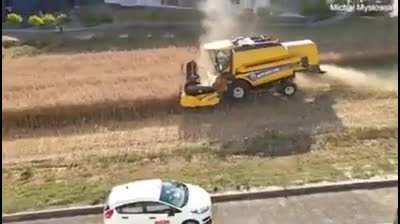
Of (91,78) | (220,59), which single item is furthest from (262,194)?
(91,78)

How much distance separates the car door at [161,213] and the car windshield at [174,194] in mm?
124

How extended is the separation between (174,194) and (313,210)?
2999mm

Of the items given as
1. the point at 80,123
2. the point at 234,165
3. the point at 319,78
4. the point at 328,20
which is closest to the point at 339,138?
the point at 234,165

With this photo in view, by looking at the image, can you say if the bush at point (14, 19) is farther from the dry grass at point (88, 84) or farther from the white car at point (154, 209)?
the white car at point (154, 209)

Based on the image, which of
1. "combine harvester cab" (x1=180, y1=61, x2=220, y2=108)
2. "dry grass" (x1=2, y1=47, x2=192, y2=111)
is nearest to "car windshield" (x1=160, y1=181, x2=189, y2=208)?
"combine harvester cab" (x1=180, y1=61, x2=220, y2=108)

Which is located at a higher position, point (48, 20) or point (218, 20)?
point (48, 20)

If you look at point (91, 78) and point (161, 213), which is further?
point (91, 78)

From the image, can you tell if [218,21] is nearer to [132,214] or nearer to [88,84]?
[88,84]

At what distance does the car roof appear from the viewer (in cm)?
1204

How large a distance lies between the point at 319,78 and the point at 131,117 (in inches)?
268

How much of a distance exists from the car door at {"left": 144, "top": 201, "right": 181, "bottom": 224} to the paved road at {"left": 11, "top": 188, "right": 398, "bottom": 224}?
55.5 inches

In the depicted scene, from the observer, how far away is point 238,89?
20094 mm

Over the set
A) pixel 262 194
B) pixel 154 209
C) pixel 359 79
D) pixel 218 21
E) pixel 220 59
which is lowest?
pixel 262 194

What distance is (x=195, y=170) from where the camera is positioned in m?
15.6
